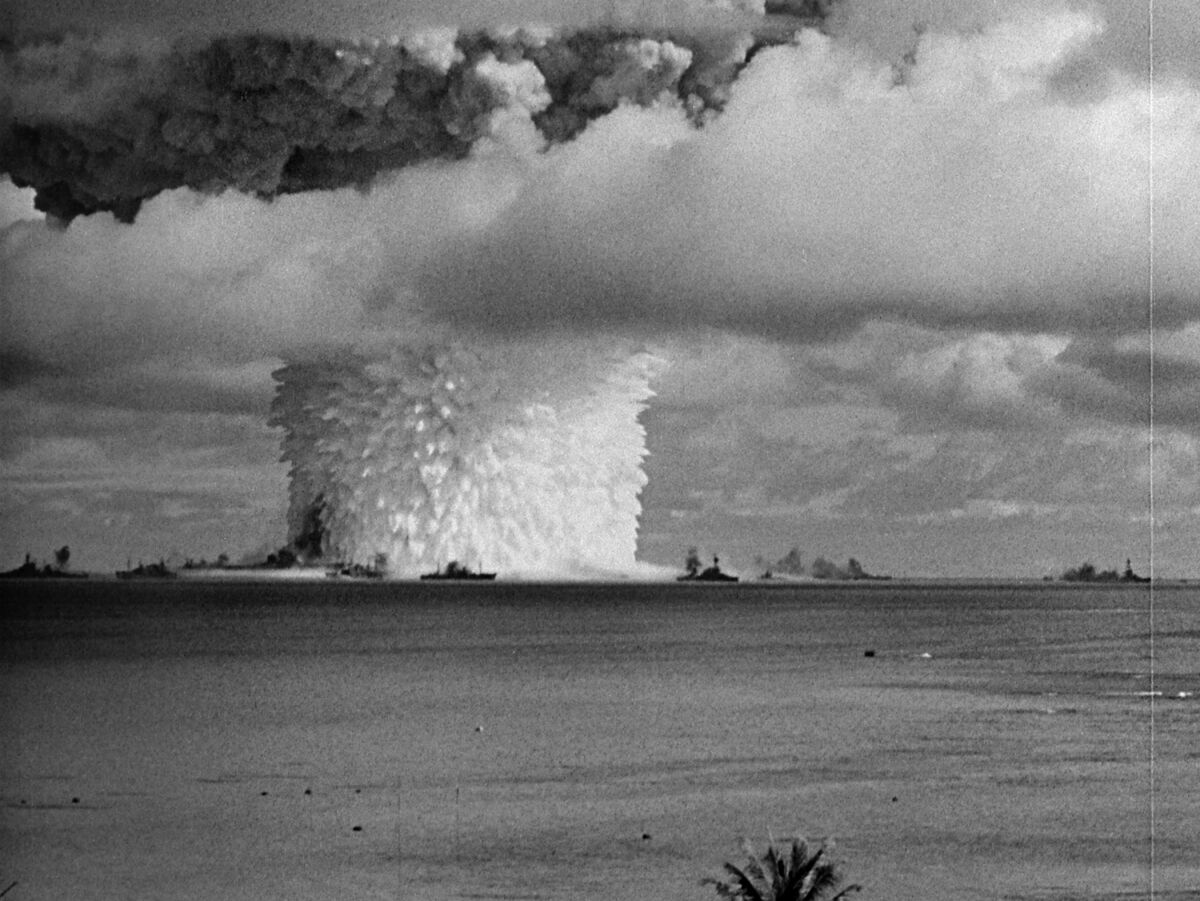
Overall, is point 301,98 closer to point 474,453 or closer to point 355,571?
point 474,453

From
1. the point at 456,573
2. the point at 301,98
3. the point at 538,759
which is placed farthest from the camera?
the point at 538,759

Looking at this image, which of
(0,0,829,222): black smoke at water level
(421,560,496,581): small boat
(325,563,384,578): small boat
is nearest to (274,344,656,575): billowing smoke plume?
(421,560,496,581): small boat

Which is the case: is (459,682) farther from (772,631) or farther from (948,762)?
(772,631)

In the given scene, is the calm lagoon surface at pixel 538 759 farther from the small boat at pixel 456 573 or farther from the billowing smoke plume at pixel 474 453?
the billowing smoke plume at pixel 474 453

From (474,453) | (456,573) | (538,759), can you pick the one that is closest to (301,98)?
(474,453)

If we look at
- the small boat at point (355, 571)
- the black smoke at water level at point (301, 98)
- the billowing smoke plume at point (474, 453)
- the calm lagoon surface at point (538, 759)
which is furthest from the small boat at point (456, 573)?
the black smoke at water level at point (301, 98)

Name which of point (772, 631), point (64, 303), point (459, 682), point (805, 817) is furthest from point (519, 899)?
point (772, 631)
